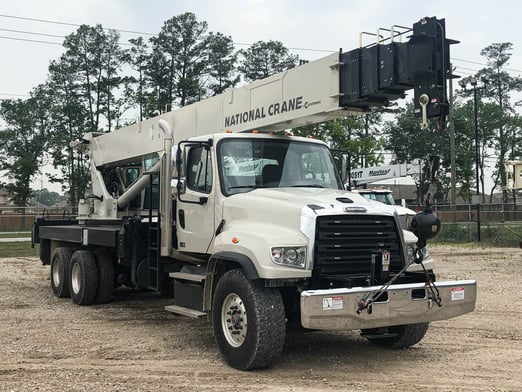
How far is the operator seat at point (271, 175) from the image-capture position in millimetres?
7211


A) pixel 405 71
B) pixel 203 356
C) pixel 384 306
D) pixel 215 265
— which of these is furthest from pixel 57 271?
pixel 405 71

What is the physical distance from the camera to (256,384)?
223 inches

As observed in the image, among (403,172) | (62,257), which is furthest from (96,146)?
(403,172)

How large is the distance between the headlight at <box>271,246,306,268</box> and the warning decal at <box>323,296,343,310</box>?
1.56 feet

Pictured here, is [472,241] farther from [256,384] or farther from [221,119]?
[256,384]

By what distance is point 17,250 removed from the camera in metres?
23.6

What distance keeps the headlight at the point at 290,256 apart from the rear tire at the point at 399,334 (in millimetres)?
1709

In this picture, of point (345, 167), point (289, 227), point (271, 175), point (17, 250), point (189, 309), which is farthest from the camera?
point (17, 250)

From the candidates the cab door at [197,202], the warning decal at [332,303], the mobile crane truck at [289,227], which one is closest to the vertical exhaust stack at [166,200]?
the mobile crane truck at [289,227]

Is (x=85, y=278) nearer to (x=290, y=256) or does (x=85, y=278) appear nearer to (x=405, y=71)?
(x=290, y=256)

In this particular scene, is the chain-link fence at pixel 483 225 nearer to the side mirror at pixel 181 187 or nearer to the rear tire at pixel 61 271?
the rear tire at pixel 61 271

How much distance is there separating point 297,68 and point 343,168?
152 centimetres

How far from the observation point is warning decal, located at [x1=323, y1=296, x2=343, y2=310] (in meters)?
5.57

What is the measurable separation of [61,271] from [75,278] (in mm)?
680
